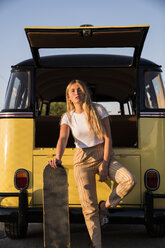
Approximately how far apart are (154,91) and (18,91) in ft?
5.67

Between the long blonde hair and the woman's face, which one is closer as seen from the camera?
the long blonde hair

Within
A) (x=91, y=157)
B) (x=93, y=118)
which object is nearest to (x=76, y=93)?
(x=93, y=118)

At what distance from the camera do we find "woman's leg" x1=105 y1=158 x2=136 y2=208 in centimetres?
341

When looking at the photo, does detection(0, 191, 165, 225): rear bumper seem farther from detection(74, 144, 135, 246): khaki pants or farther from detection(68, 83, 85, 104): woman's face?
detection(68, 83, 85, 104): woman's face

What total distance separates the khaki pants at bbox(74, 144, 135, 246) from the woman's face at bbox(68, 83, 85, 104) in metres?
0.53

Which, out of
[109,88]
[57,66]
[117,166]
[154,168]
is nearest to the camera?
[117,166]

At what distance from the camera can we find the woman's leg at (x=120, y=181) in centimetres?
341

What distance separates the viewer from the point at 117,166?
3.52 metres

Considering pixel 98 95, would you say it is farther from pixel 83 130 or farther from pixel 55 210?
pixel 55 210

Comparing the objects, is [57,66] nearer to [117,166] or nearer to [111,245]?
[117,166]

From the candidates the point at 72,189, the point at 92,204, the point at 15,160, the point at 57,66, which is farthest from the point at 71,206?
the point at 57,66

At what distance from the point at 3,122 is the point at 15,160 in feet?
1.60

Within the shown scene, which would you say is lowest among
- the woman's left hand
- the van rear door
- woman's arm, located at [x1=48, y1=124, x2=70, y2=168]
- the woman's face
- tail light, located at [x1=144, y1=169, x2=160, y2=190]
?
tail light, located at [x1=144, y1=169, x2=160, y2=190]

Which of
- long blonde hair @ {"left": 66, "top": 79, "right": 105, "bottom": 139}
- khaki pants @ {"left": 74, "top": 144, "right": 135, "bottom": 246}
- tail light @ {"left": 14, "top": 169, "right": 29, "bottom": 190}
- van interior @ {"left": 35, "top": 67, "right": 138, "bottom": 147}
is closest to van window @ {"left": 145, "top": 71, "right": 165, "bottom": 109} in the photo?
van interior @ {"left": 35, "top": 67, "right": 138, "bottom": 147}
